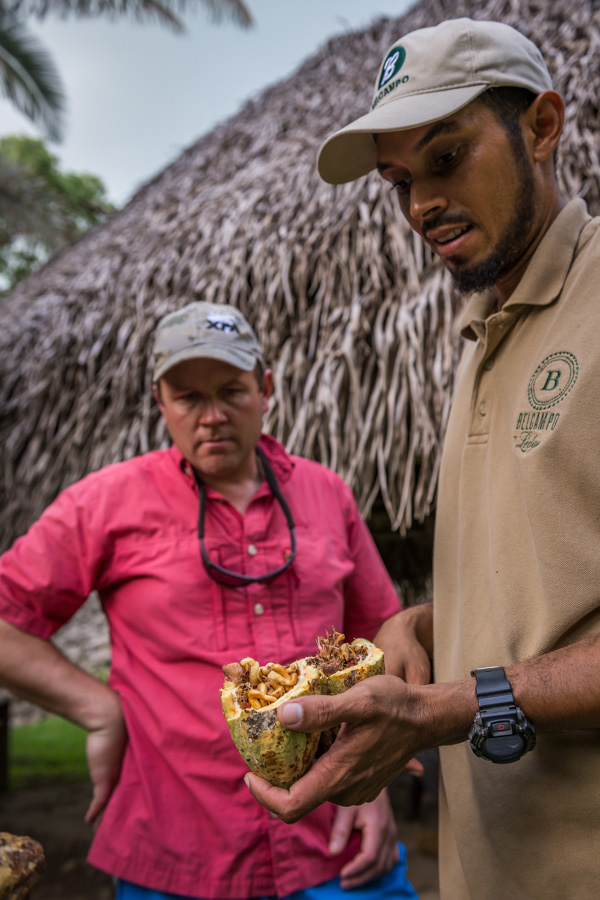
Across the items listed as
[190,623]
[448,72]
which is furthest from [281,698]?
[448,72]

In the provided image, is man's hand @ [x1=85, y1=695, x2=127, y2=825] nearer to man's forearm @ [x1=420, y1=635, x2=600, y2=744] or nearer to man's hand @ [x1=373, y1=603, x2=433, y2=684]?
man's hand @ [x1=373, y1=603, x2=433, y2=684]

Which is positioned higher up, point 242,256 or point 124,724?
point 242,256

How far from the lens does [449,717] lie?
105 centimetres

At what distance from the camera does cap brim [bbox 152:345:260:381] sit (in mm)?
1747

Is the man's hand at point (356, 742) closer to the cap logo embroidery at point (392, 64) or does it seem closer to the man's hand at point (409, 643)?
the man's hand at point (409, 643)

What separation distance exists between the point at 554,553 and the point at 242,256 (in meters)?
2.54

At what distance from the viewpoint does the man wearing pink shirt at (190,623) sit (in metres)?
1.52

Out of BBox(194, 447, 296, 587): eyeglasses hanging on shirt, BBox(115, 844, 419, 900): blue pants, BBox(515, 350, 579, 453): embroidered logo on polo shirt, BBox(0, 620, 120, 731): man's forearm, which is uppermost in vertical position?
BBox(515, 350, 579, 453): embroidered logo on polo shirt

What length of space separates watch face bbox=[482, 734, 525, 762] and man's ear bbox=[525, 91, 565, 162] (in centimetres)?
103

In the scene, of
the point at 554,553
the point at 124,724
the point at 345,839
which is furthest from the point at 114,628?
A: the point at 554,553

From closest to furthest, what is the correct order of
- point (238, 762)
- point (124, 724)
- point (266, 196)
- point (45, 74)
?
point (238, 762) → point (124, 724) → point (266, 196) → point (45, 74)

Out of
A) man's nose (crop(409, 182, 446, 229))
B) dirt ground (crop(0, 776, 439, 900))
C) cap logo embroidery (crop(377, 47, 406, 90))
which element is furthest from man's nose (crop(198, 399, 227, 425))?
dirt ground (crop(0, 776, 439, 900))

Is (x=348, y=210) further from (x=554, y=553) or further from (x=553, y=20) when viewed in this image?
(x=554, y=553)

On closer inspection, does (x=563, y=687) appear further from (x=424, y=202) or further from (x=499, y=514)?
(x=424, y=202)
